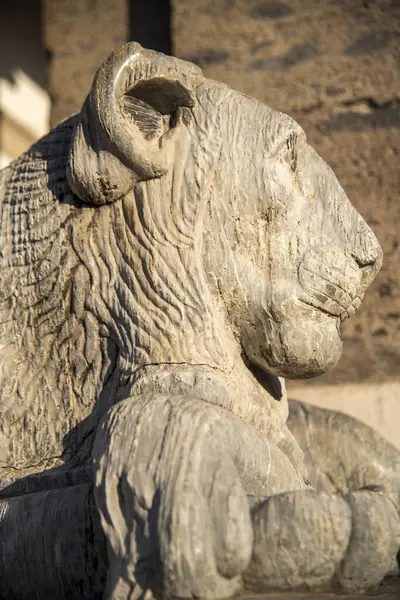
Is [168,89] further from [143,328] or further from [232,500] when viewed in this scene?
[232,500]

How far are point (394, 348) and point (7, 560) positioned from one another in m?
1.54

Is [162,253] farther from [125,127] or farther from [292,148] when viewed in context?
[292,148]

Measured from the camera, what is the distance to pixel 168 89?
1730 mm

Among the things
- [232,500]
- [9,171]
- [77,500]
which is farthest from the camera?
[9,171]

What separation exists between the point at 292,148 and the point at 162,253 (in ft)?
1.06

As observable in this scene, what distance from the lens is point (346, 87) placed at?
115 inches

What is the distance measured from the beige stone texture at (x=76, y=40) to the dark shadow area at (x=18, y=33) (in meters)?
1.80

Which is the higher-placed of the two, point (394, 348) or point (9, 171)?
point (9, 171)

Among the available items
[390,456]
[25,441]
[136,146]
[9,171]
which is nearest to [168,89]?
[136,146]

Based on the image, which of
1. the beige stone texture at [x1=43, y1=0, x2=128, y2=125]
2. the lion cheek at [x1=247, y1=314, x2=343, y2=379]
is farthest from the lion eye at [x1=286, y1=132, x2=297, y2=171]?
the beige stone texture at [x1=43, y1=0, x2=128, y2=125]

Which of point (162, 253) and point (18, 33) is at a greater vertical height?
point (18, 33)

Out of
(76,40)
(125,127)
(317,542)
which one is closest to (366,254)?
(125,127)

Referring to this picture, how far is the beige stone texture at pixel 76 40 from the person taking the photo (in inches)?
125

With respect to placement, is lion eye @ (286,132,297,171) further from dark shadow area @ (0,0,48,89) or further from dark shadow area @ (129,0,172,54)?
dark shadow area @ (0,0,48,89)
